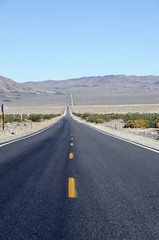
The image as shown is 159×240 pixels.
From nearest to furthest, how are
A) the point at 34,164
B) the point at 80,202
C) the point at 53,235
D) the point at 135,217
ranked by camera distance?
the point at 53,235
the point at 135,217
the point at 80,202
the point at 34,164

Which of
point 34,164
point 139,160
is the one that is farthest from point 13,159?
point 139,160

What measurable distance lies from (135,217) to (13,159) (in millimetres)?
7195

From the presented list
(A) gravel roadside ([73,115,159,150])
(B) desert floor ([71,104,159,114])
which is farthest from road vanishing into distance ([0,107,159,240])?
(B) desert floor ([71,104,159,114])

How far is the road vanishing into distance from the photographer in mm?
4191

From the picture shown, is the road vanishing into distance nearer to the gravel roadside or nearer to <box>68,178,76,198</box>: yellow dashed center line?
<box>68,178,76,198</box>: yellow dashed center line

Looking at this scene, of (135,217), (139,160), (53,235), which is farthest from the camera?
(139,160)

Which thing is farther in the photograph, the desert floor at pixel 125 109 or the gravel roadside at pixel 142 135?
the desert floor at pixel 125 109

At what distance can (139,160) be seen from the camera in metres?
10.6

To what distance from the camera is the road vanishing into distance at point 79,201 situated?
13.8ft

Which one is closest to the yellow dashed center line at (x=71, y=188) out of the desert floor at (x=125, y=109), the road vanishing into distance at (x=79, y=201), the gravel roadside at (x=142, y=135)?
the road vanishing into distance at (x=79, y=201)

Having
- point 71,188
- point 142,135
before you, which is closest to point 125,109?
point 142,135

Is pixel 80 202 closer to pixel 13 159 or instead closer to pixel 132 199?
pixel 132 199

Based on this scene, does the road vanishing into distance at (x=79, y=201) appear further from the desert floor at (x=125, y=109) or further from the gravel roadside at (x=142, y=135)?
the desert floor at (x=125, y=109)

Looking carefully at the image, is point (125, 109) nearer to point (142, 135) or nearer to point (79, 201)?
point (142, 135)
